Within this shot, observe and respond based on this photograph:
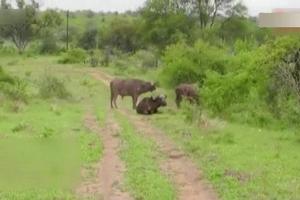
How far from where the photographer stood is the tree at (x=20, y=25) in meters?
76.1

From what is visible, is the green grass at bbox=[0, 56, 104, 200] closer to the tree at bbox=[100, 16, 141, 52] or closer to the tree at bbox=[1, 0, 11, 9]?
the tree at bbox=[100, 16, 141, 52]

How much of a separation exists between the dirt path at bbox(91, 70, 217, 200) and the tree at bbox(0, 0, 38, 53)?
56.6 m

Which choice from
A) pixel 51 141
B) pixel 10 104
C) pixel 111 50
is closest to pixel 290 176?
pixel 51 141

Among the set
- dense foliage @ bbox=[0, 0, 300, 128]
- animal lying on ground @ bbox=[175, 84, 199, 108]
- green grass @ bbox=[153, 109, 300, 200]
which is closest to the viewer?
green grass @ bbox=[153, 109, 300, 200]

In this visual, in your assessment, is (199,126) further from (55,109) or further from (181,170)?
(55,109)

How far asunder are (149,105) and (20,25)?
53.6 metres

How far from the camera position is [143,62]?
5216 cm

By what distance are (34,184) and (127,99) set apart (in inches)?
731

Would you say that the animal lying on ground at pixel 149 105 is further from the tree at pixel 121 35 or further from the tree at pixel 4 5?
the tree at pixel 4 5

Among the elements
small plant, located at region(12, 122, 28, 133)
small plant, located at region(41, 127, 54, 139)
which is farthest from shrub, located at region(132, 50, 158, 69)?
small plant, located at region(41, 127, 54, 139)

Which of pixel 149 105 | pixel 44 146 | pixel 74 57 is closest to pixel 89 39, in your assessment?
pixel 74 57

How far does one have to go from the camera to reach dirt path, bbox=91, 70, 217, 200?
42.1 ft

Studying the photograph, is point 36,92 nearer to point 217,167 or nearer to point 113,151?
point 113,151

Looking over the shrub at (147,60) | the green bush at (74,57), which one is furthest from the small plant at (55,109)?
the green bush at (74,57)
